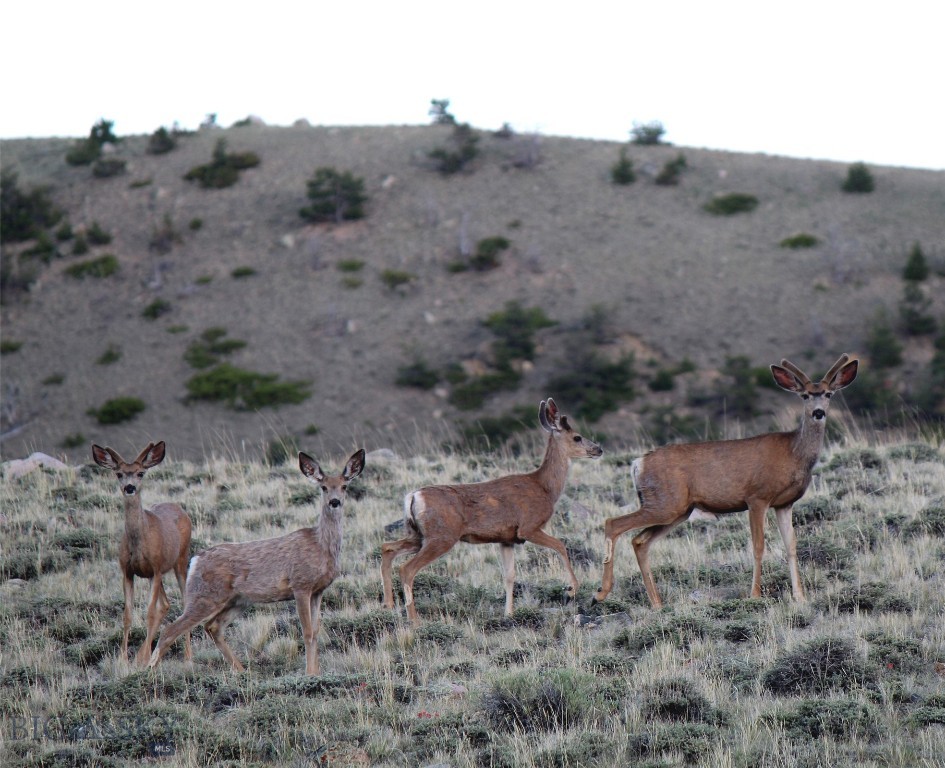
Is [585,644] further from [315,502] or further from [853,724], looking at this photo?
[315,502]

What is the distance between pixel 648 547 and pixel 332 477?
2972mm

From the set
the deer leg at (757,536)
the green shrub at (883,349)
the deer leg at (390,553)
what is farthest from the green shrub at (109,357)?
the deer leg at (757,536)

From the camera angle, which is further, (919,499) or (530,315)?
(530,315)

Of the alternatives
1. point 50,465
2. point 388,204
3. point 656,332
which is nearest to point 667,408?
point 656,332

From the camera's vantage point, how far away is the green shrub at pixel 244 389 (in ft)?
149

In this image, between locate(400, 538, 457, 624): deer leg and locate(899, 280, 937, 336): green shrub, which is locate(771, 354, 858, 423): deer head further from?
locate(899, 280, 937, 336): green shrub

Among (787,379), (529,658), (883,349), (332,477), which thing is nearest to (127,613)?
(332,477)

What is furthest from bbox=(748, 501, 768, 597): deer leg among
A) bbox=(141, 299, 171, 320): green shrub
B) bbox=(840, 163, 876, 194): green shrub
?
bbox=(840, 163, 876, 194): green shrub

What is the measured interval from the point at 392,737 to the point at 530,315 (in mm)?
42451

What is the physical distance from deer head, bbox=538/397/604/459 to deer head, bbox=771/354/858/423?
1855 mm

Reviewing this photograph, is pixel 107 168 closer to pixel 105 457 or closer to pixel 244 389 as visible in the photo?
pixel 244 389

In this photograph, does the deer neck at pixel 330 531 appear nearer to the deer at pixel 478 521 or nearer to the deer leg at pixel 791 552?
the deer at pixel 478 521

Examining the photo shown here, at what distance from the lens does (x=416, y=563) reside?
31.7 feet

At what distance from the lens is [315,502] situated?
14039mm
